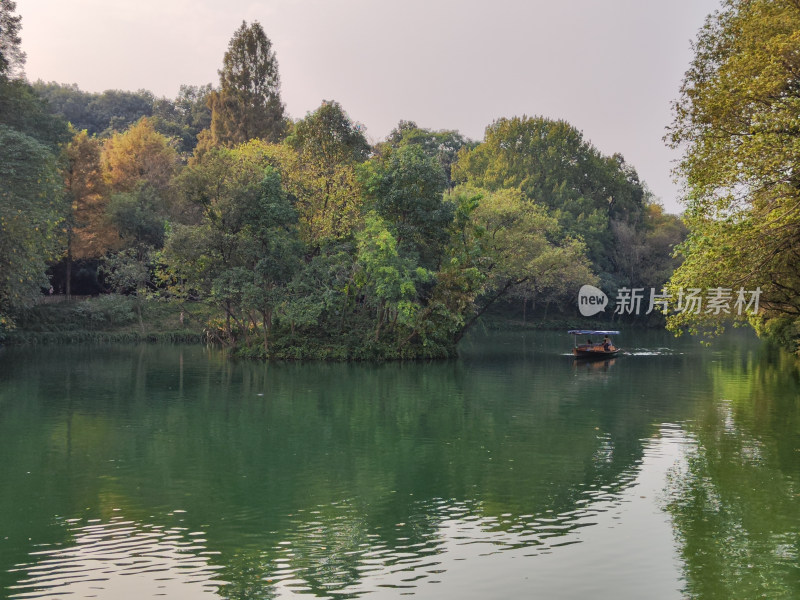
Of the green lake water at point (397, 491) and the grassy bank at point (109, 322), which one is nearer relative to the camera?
the green lake water at point (397, 491)

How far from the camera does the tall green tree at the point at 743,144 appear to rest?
2123cm

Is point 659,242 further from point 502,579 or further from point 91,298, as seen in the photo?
point 502,579

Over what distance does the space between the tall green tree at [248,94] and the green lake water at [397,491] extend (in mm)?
41145

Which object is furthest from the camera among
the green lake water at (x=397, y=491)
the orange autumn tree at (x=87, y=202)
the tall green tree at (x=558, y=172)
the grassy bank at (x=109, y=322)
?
the tall green tree at (x=558, y=172)

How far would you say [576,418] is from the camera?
2606cm

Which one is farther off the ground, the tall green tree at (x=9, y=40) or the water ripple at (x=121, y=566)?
the tall green tree at (x=9, y=40)

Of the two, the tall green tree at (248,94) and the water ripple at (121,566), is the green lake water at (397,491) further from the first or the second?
the tall green tree at (248,94)

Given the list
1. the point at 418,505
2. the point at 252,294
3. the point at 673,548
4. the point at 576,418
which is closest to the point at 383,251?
the point at 252,294

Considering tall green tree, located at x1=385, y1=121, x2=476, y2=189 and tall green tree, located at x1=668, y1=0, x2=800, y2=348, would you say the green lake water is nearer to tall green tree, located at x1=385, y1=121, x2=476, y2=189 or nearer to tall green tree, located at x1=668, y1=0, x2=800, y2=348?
tall green tree, located at x1=668, y1=0, x2=800, y2=348

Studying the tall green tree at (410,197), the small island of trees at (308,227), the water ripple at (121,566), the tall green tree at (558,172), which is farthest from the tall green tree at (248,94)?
the water ripple at (121,566)

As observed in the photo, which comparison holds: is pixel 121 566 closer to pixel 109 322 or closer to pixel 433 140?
pixel 109 322

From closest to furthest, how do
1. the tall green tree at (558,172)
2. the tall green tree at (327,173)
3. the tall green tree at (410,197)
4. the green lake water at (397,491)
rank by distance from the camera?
1. the green lake water at (397,491)
2. the tall green tree at (410,197)
3. the tall green tree at (327,173)
4. the tall green tree at (558,172)

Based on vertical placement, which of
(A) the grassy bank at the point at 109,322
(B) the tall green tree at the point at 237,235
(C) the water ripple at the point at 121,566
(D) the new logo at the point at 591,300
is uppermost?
(B) the tall green tree at the point at 237,235

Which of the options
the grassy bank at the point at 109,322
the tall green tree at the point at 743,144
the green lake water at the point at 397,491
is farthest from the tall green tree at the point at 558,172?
the tall green tree at the point at 743,144
